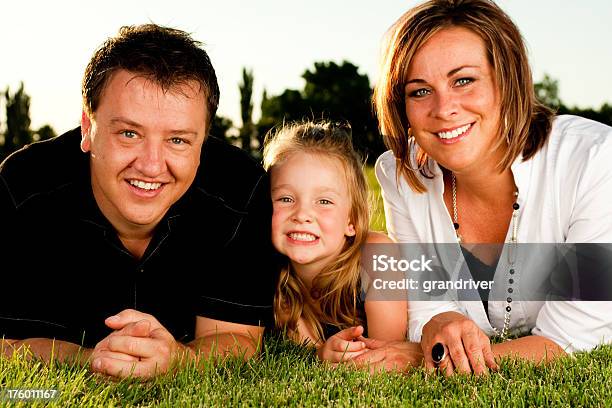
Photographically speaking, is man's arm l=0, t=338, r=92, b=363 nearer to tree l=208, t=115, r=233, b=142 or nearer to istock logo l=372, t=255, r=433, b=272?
istock logo l=372, t=255, r=433, b=272

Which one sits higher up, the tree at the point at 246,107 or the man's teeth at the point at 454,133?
the tree at the point at 246,107

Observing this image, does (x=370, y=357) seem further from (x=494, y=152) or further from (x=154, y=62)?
(x=154, y=62)

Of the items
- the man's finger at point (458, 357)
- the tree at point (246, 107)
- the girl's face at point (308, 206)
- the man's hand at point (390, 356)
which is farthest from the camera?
the tree at point (246, 107)

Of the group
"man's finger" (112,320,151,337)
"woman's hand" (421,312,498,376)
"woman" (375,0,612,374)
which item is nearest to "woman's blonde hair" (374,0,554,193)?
"woman" (375,0,612,374)

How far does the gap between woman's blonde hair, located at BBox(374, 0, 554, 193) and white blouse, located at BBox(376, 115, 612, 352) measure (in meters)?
0.12

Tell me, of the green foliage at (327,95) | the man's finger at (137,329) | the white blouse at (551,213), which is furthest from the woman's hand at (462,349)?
the green foliage at (327,95)

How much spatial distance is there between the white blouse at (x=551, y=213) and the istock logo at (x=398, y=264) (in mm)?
146

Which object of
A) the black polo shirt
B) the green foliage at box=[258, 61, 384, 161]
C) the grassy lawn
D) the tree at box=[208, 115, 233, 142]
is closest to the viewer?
Result: the grassy lawn

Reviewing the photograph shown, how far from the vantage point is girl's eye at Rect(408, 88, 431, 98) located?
413 cm

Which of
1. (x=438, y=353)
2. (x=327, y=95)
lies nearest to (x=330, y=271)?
(x=438, y=353)

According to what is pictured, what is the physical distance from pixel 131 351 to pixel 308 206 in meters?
1.49

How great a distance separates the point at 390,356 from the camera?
3.83 m

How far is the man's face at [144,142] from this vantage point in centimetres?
355

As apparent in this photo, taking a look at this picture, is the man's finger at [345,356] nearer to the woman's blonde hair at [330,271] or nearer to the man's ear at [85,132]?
the woman's blonde hair at [330,271]
